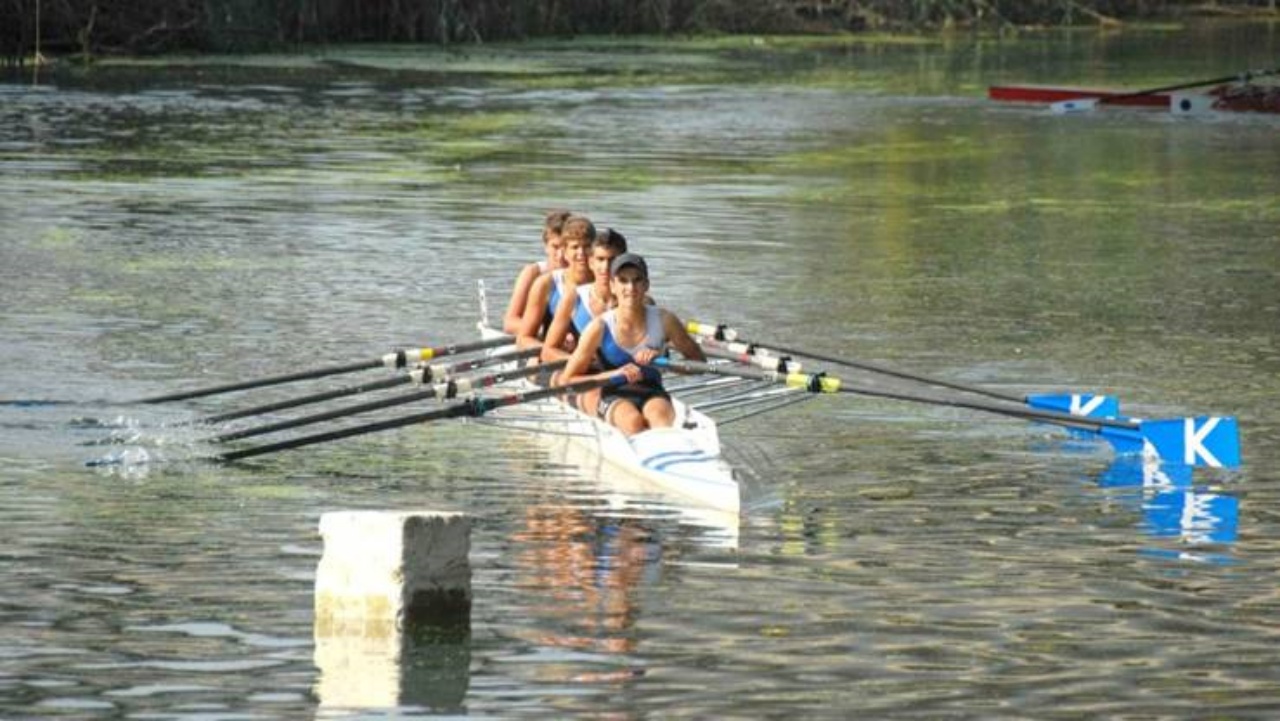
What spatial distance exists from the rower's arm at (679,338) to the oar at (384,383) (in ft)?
3.75

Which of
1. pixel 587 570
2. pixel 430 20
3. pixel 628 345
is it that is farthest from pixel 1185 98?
pixel 587 570

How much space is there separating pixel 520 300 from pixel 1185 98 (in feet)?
76.1

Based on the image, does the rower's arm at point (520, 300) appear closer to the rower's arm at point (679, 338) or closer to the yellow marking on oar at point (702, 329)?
the yellow marking on oar at point (702, 329)

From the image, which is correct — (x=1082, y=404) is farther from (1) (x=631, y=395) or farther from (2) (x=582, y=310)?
(2) (x=582, y=310)

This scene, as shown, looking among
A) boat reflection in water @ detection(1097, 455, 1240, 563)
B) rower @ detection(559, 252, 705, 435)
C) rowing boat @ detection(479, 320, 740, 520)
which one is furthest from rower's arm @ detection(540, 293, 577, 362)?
boat reflection in water @ detection(1097, 455, 1240, 563)

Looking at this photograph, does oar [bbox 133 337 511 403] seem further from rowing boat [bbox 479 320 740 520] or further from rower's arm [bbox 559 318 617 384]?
rower's arm [bbox 559 318 617 384]

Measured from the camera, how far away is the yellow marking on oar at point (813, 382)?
1295cm

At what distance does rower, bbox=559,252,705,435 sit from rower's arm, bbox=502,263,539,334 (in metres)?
1.75

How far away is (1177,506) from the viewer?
12.6 meters

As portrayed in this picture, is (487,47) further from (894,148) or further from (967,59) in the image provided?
(894,148)

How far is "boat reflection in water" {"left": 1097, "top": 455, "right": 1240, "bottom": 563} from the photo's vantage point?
1166cm

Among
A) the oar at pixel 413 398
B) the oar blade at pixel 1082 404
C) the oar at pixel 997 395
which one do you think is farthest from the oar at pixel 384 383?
the oar blade at pixel 1082 404

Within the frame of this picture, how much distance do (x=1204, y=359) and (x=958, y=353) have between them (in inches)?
55.4

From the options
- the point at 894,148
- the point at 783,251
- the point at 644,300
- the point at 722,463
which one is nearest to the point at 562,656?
the point at 722,463
